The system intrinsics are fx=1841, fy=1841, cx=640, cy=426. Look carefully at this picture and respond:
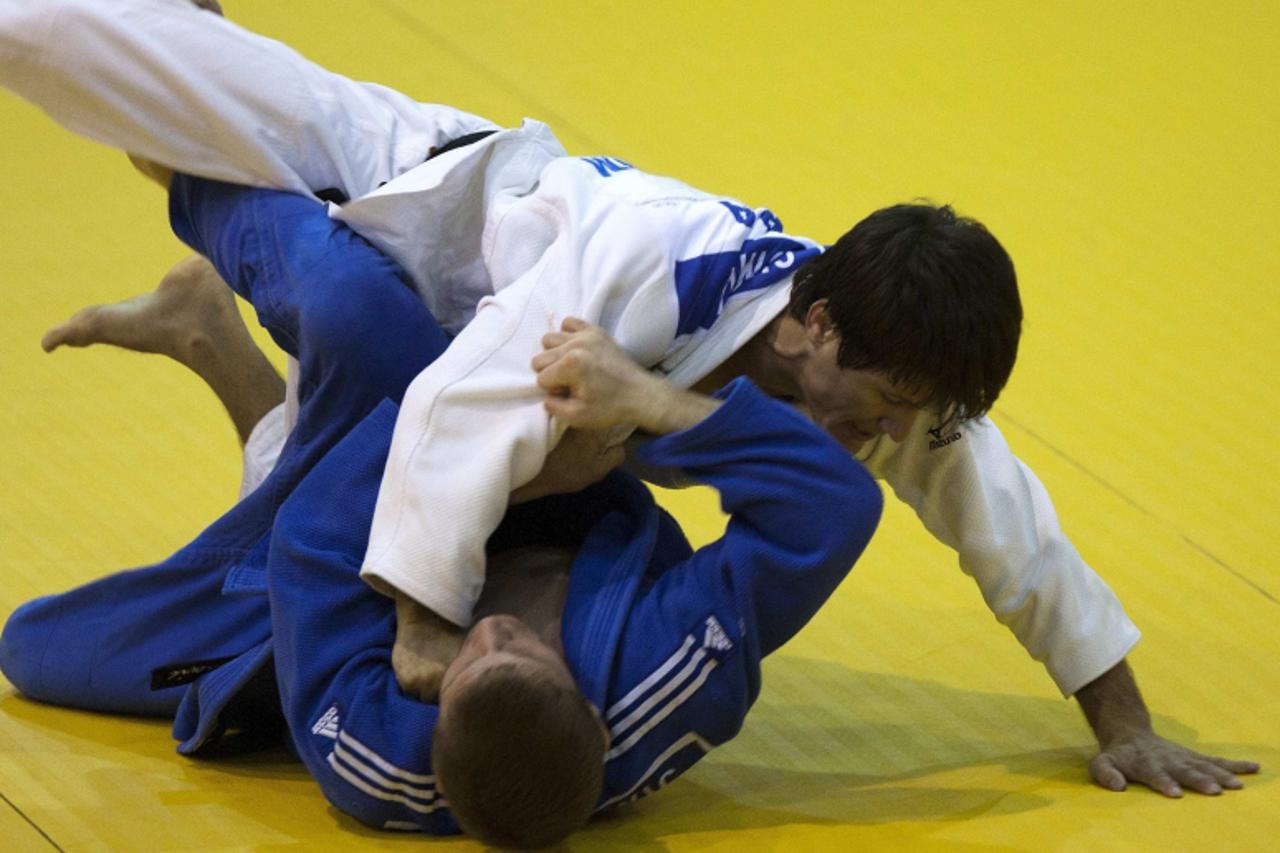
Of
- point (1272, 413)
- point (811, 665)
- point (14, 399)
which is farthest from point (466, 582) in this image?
point (1272, 413)

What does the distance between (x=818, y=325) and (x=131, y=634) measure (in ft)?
3.52

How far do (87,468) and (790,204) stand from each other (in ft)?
5.67

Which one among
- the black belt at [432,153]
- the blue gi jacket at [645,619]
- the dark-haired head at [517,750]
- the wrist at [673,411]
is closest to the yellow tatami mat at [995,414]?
the blue gi jacket at [645,619]

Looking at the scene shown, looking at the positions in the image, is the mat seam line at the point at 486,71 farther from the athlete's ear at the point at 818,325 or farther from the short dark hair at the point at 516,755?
the short dark hair at the point at 516,755

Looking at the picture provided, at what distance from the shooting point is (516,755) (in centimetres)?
190

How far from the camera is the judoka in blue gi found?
1.98m

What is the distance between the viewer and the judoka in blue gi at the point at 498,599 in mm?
1983

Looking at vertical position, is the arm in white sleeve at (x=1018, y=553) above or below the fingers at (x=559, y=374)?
below

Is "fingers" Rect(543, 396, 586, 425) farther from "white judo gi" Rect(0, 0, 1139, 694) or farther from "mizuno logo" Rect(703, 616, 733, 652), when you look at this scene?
"mizuno logo" Rect(703, 616, 733, 652)

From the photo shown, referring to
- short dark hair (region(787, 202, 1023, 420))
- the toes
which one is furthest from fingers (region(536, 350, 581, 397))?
the toes

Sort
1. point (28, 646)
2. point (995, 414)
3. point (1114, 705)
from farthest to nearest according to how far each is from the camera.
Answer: point (995, 414), point (28, 646), point (1114, 705)

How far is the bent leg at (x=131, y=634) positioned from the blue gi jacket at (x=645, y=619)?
12.2 inches

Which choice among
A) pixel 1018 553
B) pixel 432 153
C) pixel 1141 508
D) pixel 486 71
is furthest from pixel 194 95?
pixel 486 71

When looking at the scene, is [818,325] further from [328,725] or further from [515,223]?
[328,725]
